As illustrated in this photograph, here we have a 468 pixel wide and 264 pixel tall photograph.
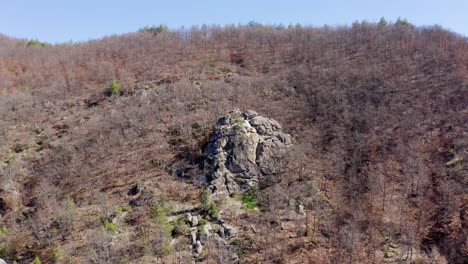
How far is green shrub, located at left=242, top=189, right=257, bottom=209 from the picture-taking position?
31.3 metres

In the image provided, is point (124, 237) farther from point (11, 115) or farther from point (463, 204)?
point (11, 115)

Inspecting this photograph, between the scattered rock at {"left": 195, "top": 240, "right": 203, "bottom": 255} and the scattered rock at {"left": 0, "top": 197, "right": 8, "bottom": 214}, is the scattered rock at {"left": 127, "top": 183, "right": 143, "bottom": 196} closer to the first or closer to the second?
the scattered rock at {"left": 195, "top": 240, "right": 203, "bottom": 255}

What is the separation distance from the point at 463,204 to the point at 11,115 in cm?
5160

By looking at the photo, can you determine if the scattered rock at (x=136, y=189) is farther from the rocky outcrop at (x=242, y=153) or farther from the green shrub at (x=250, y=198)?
the green shrub at (x=250, y=198)

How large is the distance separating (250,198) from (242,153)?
450 centimetres

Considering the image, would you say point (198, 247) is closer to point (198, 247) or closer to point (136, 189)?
point (198, 247)

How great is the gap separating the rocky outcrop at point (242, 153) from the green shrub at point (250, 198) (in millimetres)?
551

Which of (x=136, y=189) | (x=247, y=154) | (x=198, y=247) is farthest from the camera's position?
(x=247, y=154)

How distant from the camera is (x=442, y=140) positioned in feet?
122

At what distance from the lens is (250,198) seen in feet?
105

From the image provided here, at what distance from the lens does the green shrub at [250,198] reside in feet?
103

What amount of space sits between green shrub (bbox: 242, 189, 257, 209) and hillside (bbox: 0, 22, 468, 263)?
0.39 ft

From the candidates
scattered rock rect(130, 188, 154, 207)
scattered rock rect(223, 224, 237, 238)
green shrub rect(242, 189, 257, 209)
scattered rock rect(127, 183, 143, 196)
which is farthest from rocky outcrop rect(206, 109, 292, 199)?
scattered rock rect(127, 183, 143, 196)

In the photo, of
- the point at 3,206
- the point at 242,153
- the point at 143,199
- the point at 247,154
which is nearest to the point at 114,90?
the point at 3,206
